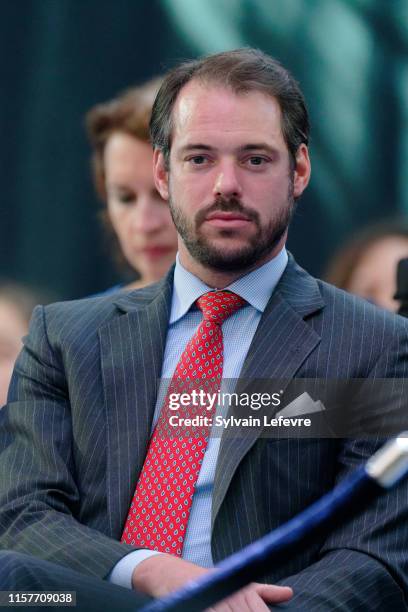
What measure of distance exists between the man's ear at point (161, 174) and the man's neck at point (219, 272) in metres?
0.17

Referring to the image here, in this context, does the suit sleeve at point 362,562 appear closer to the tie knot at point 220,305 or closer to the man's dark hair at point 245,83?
the tie knot at point 220,305

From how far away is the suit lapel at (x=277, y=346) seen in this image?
2.12 metres

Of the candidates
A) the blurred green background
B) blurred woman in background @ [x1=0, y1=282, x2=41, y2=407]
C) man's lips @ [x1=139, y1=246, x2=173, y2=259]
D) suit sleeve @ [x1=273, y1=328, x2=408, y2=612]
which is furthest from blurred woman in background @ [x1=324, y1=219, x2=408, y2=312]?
suit sleeve @ [x1=273, y1=328, x2=408, y2=612]

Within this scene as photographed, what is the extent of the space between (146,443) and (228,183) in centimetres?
50

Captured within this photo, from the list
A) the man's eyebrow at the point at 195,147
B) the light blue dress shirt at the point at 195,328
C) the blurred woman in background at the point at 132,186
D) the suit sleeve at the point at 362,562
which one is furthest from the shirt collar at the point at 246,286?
the blurred woman in background at the point at 132,186

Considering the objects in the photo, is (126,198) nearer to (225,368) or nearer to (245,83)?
(245,83)

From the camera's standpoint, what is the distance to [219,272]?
2371mm

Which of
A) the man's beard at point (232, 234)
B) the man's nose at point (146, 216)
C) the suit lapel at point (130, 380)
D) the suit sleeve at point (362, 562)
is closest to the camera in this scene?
the suit sleeve at point (362, 562)

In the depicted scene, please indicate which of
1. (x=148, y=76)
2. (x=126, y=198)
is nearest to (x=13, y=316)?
(x=126, y=198)

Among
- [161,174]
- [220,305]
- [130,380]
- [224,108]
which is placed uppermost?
[224,108]

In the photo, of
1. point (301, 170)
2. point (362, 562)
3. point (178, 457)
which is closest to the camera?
point (362, 562)

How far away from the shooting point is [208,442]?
7.20 ft

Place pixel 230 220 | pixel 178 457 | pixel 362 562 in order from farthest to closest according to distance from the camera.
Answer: pixel 230 220
pixel 178 457
pixel 362 562

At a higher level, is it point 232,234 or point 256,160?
point 256,160
